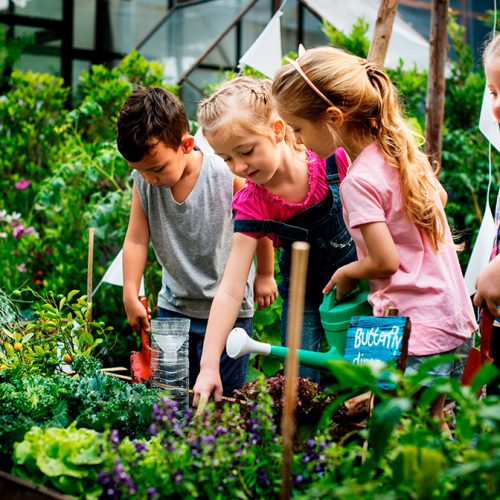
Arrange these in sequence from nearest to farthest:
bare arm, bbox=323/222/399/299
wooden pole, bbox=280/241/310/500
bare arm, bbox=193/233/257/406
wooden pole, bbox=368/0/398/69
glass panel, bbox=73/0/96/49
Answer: wooden pole, bbox=280/241/310/500 < bare arm, bbox=323/222/399/299 < bare arm, bbox=193/233/257/406 < wooden pole, bbox=368/0/398/69 < glass panel, bbox=73/0/96/49

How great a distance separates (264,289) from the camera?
111 inches

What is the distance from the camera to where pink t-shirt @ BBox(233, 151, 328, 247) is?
2350mm

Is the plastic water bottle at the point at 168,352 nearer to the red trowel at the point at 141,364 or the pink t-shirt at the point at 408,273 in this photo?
the red trowel at the point at 141,364

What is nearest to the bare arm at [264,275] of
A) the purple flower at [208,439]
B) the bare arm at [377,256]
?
the bare arm at [377,256]

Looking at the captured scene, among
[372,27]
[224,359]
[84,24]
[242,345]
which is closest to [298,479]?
[242,345]

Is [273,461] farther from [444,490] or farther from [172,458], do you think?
[444,490]

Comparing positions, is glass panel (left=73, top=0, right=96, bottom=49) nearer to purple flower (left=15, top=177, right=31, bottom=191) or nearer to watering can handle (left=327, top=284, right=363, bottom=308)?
purple flower (left=15, top=177, right=31, bottom=191)

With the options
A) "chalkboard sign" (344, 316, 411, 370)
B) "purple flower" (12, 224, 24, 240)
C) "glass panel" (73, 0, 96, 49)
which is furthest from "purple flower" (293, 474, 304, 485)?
"glass panel" (73, 0, 96, 49)

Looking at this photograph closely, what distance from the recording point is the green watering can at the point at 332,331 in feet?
6.05

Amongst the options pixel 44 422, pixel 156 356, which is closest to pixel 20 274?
pixel 156 356

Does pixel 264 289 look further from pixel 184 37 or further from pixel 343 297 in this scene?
pixel 184 37

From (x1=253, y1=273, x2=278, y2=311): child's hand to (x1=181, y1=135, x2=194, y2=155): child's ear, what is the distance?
0.51m

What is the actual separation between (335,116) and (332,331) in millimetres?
548

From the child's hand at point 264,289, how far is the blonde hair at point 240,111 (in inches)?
22.1
